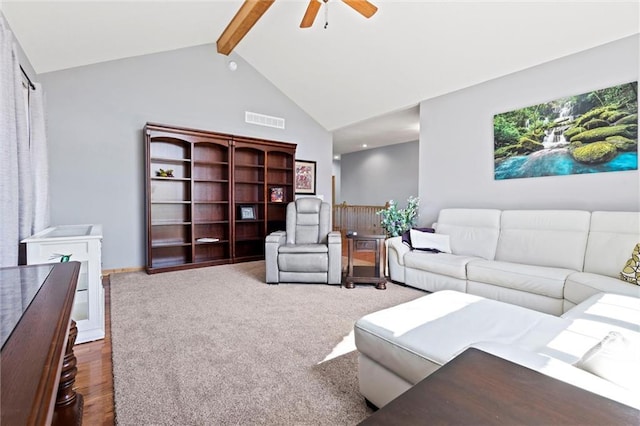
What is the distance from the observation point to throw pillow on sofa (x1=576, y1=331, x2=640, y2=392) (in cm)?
83

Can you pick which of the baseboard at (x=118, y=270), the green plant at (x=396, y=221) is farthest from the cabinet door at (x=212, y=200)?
the green plant at (x=396, y=221)

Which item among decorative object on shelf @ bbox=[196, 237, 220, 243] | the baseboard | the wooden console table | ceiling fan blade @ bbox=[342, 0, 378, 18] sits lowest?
the baseboard

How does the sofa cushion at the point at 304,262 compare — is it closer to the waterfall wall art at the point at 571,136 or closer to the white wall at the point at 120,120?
the white wall at the point at 120,120

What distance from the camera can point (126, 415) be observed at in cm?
145

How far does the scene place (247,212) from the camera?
5.34m

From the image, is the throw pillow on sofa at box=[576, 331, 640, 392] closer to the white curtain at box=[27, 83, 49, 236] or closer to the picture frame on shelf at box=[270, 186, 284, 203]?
the white curtain at box=[27, 83, 49, 236]

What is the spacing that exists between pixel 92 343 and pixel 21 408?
2271 mm

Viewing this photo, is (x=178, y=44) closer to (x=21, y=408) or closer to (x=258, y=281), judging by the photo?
(x=258, y=281)

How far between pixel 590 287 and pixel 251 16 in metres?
4.50

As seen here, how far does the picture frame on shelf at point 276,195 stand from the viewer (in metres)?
5.70

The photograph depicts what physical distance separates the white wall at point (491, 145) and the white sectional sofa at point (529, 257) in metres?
0.36

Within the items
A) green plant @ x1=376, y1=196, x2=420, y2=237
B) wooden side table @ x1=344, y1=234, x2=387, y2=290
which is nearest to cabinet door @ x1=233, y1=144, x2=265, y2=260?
wooden side table @ x1=344, y1=234, x2=387, y2=290

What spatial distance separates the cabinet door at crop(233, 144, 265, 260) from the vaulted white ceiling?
5.16 ft

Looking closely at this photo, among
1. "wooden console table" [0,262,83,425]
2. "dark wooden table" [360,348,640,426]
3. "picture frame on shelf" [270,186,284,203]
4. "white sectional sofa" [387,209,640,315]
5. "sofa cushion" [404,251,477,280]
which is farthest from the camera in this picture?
"picture frame on shelf" [270,186,284,203]
